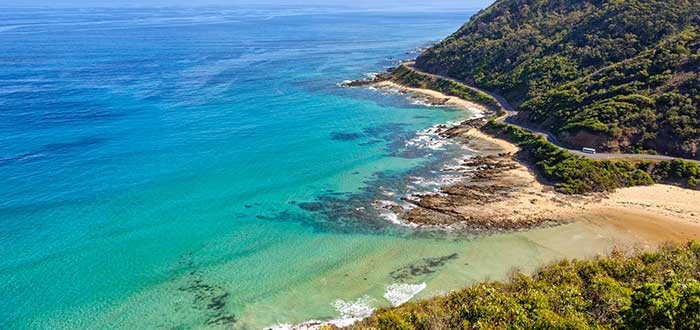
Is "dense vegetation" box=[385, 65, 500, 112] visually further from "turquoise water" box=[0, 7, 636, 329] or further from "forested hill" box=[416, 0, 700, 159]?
"turquoise water" box=[0, 7, 636, 329]

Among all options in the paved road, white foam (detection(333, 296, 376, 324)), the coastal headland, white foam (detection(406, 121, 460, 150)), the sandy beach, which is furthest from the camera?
white foam (detection(406, 121, 460, 150))

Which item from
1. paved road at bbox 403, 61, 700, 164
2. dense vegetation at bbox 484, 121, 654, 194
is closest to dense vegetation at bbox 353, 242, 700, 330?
dense vegetation at bbox 484, 121, 654, 194

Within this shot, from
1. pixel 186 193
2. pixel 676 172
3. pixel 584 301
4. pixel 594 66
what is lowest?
pixel 676 172

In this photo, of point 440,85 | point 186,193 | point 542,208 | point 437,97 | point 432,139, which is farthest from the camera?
point 440,85

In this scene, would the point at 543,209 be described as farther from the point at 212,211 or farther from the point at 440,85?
the point at 440,85

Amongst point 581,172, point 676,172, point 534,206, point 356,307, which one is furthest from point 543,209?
point 356,307

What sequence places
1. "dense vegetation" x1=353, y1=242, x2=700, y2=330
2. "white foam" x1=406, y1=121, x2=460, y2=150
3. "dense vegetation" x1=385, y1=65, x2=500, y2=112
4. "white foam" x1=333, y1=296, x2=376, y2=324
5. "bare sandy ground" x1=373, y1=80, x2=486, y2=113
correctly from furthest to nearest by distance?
"dense vegetation" x1=385, y1=65, x2=500, y2=112, "bare sandy ground" x1=373, y1=80, x2=486, y2=113, "white foam" x1=406, y1=121, x2=460, y2=150, "white foam" x1=333, y1=296, x2=376, y2=324, "dense vegetation" x1=353, y1=242, x2=700, y2=330
